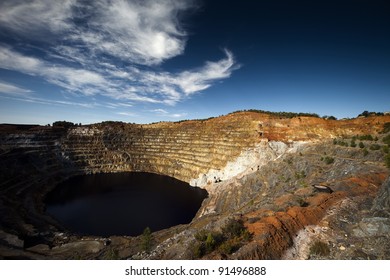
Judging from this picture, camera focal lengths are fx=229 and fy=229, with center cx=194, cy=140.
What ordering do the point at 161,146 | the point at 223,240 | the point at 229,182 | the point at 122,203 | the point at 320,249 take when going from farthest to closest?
the point at 161,146, the point at 229,182, the point at 122,203, the point at 223,240, the point at 320,249

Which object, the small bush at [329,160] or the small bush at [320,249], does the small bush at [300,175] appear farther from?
the small bush at [320,249]

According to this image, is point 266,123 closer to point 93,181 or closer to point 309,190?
point 309,190

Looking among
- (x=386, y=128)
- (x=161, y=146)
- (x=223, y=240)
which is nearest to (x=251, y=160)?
(x=386, y=128)

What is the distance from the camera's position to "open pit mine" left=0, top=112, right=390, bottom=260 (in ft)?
37.2

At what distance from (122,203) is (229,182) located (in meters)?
19.6

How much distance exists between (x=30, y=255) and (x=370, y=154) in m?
33.7

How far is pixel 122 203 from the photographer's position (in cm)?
Answer: 4094

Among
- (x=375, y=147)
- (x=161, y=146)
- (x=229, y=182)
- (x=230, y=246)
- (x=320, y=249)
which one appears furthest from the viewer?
(x=161, y=146)

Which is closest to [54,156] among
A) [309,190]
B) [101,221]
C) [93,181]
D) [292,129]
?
[93,181]

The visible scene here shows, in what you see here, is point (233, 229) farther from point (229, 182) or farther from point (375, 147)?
point (229, 182)

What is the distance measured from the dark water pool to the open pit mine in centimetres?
170

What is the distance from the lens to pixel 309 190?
1748 cm

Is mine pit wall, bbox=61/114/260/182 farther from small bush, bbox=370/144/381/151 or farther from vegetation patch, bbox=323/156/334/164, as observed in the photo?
small bush, bbox=370/144/381/151

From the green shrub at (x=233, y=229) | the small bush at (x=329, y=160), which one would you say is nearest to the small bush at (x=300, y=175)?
the small bush at (x=329, y=160)
